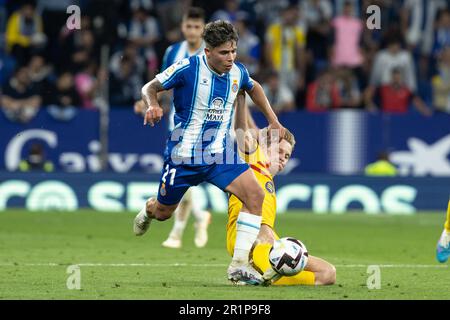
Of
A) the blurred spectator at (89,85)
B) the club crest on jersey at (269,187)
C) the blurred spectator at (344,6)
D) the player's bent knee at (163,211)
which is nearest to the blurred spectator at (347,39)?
the blurred spectator at (344,6)

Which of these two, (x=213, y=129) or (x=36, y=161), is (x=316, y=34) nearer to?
(x=36, y=161)

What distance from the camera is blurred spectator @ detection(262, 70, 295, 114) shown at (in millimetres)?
20792

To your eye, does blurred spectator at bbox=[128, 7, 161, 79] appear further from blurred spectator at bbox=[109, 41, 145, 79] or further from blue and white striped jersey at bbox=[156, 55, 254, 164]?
blue and white striped jersey at bbox=[156, 55, 254, 164]

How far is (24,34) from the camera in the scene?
71.5 ft

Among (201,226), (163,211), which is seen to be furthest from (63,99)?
(163,211)

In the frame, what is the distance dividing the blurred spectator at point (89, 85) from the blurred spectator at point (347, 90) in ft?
14.2

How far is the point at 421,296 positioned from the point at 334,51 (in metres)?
13.3

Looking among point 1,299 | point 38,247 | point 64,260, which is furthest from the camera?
point 38,247

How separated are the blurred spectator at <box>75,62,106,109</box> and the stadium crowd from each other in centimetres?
2

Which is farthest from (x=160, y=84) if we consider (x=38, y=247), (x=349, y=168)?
(x=349, y=168)

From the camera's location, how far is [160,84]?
33.8 ft

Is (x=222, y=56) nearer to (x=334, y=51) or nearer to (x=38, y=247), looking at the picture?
(x=38, y=247)

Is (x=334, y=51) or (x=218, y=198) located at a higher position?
(x=334, y=51)

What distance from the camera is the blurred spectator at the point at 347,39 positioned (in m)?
22.1
